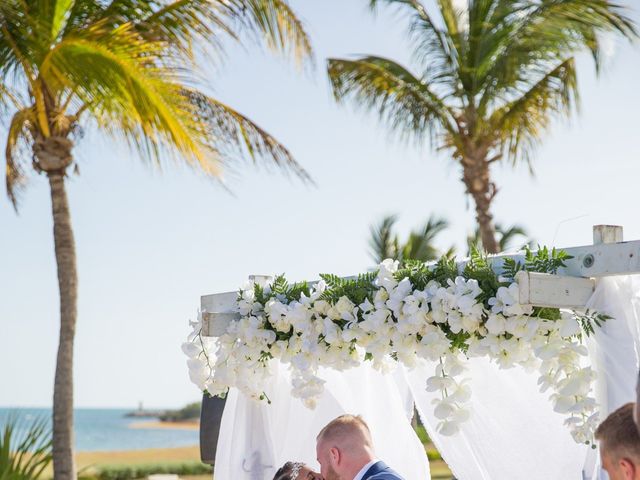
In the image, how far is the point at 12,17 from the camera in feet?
31.4

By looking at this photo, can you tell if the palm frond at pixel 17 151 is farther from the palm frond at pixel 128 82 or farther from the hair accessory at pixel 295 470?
the hair accessory at pixel 295 470

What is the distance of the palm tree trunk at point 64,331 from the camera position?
9.98m

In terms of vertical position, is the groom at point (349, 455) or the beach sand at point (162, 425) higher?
the groom at point (349, 455)

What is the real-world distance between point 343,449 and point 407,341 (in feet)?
2.48

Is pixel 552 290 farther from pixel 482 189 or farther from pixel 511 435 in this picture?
pixel 482 189

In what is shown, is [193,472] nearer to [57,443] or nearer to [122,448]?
[57,443]

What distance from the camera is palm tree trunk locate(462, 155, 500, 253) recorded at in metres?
12.6

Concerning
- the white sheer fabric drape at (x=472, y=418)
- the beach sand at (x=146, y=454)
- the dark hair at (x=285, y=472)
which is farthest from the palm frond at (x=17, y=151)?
the beach sand at (x=146, y=454)

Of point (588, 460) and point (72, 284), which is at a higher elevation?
point (72, 284)

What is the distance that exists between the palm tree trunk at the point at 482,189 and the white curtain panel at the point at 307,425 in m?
6.96

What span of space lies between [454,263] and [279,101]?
21839 millimetres

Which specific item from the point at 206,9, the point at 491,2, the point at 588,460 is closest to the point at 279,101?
the point at 491,2

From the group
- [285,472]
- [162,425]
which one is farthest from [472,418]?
[162,425]

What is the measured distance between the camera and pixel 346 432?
4996 millimetres
